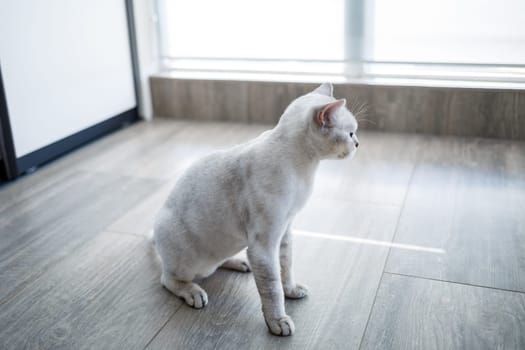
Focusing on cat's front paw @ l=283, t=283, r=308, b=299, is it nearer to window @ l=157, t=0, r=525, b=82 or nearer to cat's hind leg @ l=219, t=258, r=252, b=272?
cat's hind leg @ l=219, t=258, r=252, b=272

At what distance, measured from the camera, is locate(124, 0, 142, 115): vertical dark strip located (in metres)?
3.33

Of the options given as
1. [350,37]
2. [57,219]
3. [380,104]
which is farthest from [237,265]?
[350,37]

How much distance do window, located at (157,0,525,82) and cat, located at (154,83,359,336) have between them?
1680 millimetres

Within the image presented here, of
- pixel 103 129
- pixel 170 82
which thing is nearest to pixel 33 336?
pixel 103 129

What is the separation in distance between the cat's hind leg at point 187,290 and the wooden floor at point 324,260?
0.09 feet

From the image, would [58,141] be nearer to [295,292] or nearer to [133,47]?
[133,47]

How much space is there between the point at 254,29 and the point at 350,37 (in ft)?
1.88

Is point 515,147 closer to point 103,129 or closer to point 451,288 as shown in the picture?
point 451,288

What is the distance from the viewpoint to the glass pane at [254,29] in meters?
3.22

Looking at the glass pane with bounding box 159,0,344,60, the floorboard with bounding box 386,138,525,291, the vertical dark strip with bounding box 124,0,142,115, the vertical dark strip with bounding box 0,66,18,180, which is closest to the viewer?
the floorboard with bounding box 386,138,525,291

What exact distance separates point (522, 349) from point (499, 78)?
1.88 m

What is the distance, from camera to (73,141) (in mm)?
3002

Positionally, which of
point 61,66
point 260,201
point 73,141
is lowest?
point 73,141

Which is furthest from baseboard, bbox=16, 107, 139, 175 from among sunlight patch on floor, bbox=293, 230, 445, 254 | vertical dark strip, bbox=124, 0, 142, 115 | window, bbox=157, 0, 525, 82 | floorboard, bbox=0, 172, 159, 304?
sunlight patch on floor, bbox=293, 230, 445, 254
